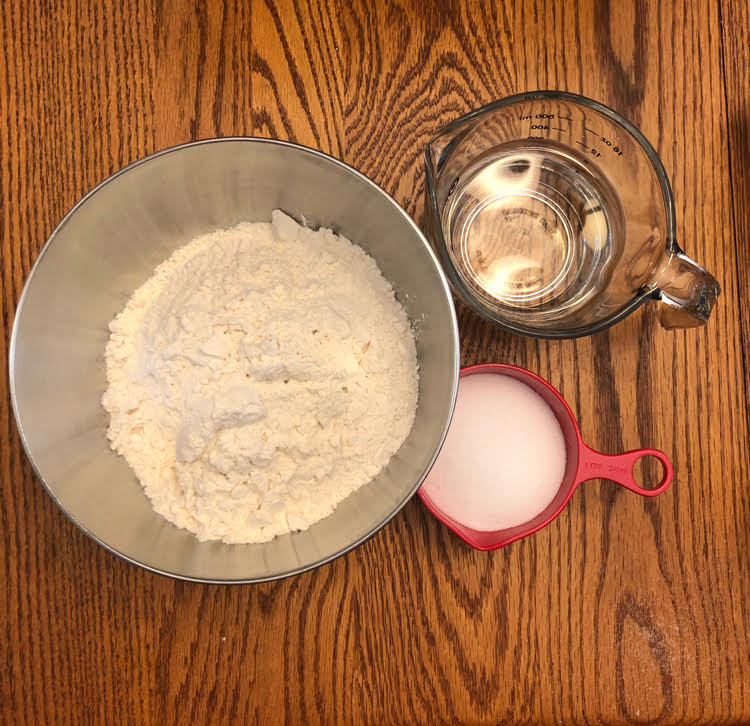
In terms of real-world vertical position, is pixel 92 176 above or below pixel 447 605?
above

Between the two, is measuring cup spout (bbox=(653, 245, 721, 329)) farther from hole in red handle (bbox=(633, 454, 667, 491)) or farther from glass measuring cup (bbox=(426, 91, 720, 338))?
hole in red handle (bbox=(633, 454, 667, 491))

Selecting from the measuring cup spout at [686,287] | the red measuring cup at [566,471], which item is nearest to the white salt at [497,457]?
the red measuring cup at [566,471]

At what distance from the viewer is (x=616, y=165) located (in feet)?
2.39

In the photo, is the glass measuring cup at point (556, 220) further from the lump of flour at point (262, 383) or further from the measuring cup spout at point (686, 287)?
the lump of flour at point (262, 383)

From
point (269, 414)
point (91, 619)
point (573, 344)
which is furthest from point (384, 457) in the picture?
point (91, 619)

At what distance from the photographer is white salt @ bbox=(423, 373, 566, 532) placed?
730 mm

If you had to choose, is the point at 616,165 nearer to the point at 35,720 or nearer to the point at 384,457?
the point at 384,457

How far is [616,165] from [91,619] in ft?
2.64

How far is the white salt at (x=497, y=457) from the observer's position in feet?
2.39

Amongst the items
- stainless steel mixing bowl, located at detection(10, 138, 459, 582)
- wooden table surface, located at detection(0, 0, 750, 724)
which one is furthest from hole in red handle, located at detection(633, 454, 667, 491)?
stainless steel mixing bowl, located at detection(10, 138, 459, 582)

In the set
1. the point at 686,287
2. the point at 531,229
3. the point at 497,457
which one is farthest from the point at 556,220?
the point at 497,457

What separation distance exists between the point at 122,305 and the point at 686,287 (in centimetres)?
A: 62

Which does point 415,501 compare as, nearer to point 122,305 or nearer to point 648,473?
point 648,473

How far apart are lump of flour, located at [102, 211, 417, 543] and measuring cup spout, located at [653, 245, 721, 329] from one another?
0.28m
